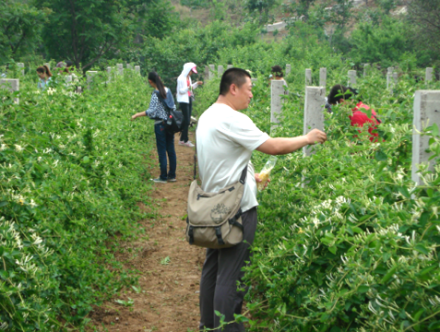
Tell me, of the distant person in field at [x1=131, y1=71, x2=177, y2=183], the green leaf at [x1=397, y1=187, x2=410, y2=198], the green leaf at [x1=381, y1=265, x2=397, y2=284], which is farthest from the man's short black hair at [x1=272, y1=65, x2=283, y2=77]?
the green leaf at [x1=381, y1=265, x2=397, y2=284]

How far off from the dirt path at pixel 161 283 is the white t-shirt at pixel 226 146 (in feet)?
5.13

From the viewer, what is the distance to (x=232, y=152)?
3.73m

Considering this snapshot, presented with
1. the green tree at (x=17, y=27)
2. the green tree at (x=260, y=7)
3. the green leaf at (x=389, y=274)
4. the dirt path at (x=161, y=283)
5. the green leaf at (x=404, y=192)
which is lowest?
the dirt path at (x=161, y=283)

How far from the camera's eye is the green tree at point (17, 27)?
640 inches

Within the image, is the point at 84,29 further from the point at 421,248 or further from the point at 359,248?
the point at 421,248

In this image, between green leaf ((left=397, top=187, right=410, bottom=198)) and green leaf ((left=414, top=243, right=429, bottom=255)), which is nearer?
green leaf ((left=414, top=243, right=429, bottom=255))

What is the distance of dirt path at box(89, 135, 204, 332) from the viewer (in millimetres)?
4746

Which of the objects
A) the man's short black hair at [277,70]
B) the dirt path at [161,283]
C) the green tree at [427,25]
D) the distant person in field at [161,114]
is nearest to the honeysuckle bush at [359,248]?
the dirt path at [161,283]

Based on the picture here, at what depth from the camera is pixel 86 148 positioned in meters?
5.67

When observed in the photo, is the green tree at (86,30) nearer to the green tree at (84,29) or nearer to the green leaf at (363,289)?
the green tree at (84,29)

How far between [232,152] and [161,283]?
2.42 m

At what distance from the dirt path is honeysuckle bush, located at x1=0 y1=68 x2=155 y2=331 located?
17 cm

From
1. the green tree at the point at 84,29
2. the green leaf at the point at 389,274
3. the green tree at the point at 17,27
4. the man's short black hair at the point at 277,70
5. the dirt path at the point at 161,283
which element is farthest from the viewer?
the green tree at the point at 84,29

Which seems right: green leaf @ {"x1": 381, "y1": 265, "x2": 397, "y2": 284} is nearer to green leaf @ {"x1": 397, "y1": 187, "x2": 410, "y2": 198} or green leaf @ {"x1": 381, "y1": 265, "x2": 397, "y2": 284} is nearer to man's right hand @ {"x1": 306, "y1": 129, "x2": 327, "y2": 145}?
green leaf @ {"x1": 397, "y1": 187, "x2": 410, "y2": 198}
